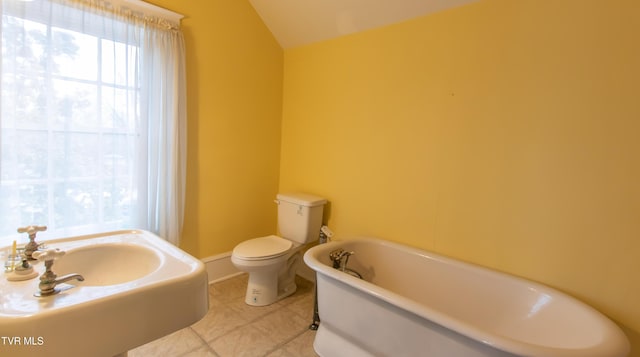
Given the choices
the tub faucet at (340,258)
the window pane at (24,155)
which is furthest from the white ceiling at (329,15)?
the window pane at (24,155)

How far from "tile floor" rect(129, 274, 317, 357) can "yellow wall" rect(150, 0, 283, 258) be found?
0.61 m

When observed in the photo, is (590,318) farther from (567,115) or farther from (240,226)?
(240,226)

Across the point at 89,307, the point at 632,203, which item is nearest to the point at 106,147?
the point at 89,307

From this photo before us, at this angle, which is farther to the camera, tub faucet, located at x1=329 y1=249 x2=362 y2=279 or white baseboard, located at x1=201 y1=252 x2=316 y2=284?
white baseboard, located at x1=201 y1=252 x2=316 y2=284

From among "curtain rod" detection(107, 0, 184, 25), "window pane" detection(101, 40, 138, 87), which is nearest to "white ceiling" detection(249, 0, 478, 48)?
"curtain rod" detection(107, 0, 184, 25)

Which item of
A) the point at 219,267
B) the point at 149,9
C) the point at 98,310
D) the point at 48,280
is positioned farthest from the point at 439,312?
the point at 149,9

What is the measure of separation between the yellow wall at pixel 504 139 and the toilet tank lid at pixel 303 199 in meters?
0.18

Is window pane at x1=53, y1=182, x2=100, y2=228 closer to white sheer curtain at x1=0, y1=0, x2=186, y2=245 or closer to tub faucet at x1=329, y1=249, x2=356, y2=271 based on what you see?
white sheer curtain at x1=0, y1=0, x2=186, y2=245

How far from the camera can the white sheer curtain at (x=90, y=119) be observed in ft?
5.29

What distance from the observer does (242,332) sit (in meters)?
2.01

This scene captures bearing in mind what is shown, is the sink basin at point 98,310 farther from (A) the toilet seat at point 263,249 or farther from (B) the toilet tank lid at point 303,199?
(B) the toilet tank lid at point 303,199

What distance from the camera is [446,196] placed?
79.3 inches

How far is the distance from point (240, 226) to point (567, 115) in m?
2.51

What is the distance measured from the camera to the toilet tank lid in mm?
2479
